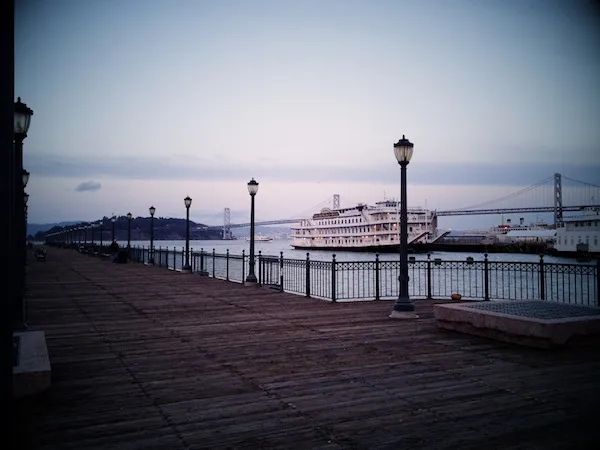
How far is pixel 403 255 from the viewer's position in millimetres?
12602

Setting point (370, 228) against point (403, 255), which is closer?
point (403, 255)

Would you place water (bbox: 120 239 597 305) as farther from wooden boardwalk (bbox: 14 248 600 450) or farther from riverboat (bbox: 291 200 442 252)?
riverboat (bbox: 291 200 442 252)

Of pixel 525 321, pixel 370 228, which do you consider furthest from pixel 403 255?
pixel 370 228

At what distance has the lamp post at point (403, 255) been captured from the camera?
11.9 m

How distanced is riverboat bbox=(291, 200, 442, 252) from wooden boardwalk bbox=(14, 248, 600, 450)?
99.0 m

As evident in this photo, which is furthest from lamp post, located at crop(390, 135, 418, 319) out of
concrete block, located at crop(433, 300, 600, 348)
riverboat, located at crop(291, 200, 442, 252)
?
riverboat, located at crop(291, 200, 442, 252)

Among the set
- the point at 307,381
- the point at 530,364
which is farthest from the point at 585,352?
the point at 307,381

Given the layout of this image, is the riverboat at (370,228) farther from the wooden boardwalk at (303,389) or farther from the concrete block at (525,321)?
the wooden boardwalk at (303,389)

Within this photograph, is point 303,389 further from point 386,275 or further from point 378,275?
point 386,275

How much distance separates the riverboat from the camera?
109 metres

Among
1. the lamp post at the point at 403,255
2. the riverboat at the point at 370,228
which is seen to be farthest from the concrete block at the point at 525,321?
the riverboat at the point at 370,228

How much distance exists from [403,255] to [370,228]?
99.8m

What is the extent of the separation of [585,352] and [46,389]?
304 inches

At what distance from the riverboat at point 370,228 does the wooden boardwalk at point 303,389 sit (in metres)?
99.0
